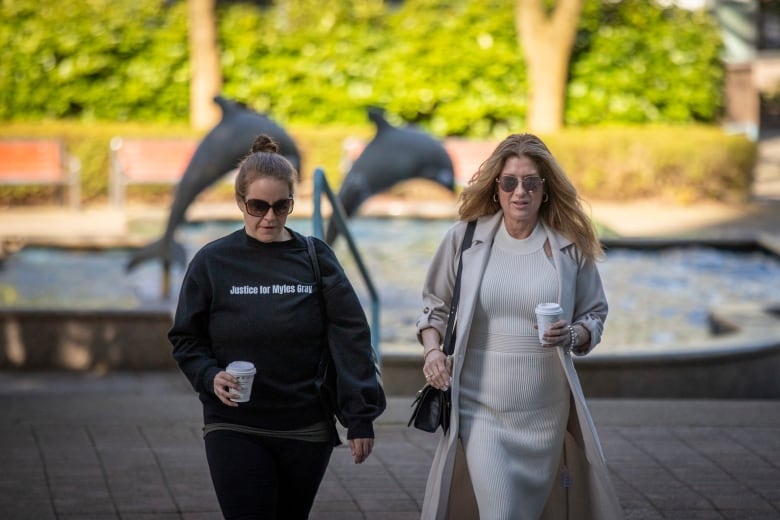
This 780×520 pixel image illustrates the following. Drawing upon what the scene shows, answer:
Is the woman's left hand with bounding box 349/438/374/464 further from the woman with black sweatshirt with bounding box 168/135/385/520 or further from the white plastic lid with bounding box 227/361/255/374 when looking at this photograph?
the white plastic lid with bounding box 227/361/255/374

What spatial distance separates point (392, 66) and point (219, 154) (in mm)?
10251

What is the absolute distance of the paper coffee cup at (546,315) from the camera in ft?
14.5

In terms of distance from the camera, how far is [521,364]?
15.3 ft

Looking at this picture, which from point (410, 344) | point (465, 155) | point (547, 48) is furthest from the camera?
point (547, 48)

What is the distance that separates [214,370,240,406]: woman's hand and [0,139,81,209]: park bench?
1508cm

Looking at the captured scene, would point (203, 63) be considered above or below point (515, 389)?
above

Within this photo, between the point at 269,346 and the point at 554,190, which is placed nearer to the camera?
the point at 269,346

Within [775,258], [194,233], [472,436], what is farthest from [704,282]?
[472,436]

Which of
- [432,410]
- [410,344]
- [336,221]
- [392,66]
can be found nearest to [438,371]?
[432,410]

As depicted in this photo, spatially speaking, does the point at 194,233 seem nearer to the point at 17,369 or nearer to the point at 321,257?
the point at 17,369

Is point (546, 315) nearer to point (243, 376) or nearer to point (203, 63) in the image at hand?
point (243, 376)

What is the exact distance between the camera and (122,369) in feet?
34.4

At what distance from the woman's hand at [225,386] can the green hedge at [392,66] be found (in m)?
17.4

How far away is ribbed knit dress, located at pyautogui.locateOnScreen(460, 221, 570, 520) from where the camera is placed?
182 inches
